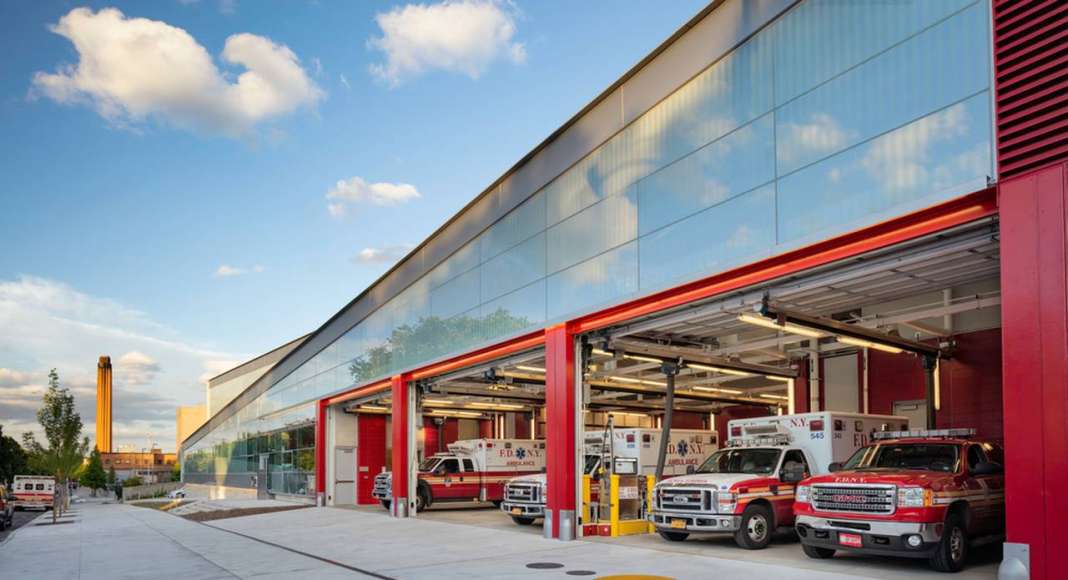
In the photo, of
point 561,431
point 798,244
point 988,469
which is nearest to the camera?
point 798,244

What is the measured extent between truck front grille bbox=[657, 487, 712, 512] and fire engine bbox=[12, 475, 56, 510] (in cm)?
4494

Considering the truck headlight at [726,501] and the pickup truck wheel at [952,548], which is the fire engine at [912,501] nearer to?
the pickup truck wheel at [952,548]

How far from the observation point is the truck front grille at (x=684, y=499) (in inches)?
646

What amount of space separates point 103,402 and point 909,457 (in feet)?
555

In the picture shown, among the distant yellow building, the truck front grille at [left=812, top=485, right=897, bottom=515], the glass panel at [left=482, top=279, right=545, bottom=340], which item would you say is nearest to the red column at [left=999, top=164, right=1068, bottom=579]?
the truck front grille at [left=812, top=485, right=897, bottom=515]

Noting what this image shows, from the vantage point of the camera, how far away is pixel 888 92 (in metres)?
12.4

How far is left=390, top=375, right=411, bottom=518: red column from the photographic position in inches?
1132

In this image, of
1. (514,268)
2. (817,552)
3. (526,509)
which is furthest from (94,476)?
(817,552)

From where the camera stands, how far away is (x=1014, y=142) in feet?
34.5

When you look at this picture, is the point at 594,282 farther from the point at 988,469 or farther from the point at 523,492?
the point at 988,469

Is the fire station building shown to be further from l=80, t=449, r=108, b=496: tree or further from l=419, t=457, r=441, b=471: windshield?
l=80, t=449, r=108, b=496: tree

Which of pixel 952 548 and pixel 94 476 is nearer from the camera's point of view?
pixel 952 548

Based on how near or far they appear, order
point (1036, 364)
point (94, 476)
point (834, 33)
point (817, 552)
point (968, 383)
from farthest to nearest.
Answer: point (94, 476) < point (968, 383) < point (817, 552) < point (834, 33) < point (1036, 364)

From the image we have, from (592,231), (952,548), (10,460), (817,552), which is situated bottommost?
(10,460)
